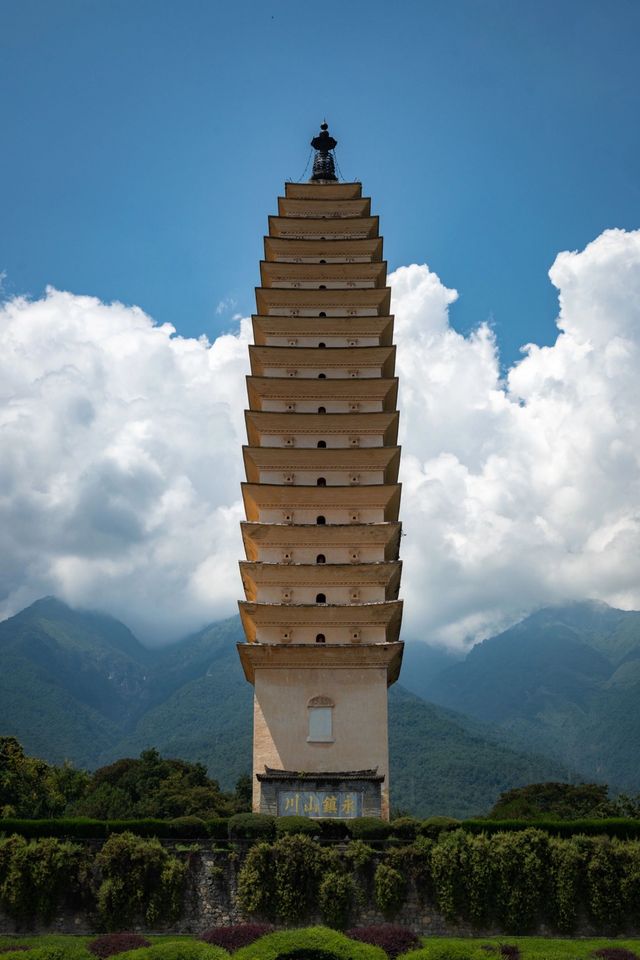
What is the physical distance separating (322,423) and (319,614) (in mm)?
6476

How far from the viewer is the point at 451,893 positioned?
1791 cm

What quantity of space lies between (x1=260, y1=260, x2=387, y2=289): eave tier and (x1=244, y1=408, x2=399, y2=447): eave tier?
5.87m

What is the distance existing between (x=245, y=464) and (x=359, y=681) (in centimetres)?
794

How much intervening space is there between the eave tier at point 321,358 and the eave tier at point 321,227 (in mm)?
5836

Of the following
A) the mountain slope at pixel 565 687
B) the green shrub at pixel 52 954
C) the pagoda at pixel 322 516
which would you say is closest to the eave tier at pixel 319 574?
the pagoda at pixel 322 516

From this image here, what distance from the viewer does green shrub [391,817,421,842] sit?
19656 mm

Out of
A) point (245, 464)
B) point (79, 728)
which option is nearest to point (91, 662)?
point (79, 728)

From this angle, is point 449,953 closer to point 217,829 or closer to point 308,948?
point 308,948

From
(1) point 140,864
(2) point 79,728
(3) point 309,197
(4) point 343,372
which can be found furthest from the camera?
(2) point 79,728

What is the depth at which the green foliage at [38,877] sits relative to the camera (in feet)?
57.8

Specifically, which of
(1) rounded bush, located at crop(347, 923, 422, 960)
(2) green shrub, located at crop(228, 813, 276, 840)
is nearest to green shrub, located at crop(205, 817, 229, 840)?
(2) green shrub, located at crop(228, 813, 276, 840)

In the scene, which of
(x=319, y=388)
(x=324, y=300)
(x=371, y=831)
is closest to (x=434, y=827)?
(x=371, y=831)

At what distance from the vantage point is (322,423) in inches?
1157

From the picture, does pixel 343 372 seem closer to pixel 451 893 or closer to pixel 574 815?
pixel 451 893
